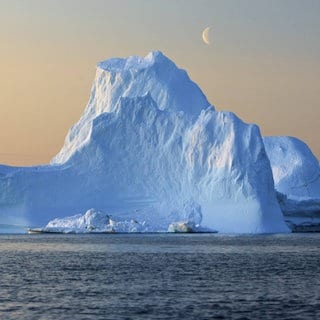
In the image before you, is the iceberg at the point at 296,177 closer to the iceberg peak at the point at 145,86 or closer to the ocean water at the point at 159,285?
the iceberg peak at the point at 145,86

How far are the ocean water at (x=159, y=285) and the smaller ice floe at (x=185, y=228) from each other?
22.1 meters

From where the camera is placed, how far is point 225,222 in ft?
217

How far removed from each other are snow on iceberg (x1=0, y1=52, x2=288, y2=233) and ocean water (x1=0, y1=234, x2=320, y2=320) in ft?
69.9

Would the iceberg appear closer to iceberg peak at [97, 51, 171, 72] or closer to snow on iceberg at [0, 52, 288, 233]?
snow on iceberg at [0, 52, 288, 233]

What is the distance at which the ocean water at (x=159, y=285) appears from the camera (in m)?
19.8

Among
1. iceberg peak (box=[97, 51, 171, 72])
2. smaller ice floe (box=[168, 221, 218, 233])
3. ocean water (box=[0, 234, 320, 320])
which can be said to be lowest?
ocean water (box=[0, 234, 320, 320])

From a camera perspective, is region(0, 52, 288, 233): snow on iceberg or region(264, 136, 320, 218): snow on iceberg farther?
region(264, 136, 320, 218): snow on iceberg

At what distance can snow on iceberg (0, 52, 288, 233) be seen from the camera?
64.4 meters

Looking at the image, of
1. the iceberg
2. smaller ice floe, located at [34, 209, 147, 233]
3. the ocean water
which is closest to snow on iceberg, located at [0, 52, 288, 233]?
smaller ice floe, located at [34, 209, 147, 233]

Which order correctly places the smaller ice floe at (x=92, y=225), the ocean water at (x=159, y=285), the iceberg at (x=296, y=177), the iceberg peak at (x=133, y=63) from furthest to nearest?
the iceberg at (x=296, y=177) → the iceberg peak at (x=133, y=63) → the smaller ice floe at (x=92, y=225) → the ocean water at (x=159, y=285)

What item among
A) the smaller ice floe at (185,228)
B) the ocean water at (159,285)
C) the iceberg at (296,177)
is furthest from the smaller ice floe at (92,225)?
the ocean water at (159,285)

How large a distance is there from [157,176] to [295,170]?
73.6 ft

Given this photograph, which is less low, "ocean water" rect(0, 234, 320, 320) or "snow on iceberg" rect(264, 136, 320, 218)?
"snow on iceberg" rect(264, 136, 320, 218)

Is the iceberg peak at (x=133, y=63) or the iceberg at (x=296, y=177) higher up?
the iceberg peak at (x=133, y=63)
